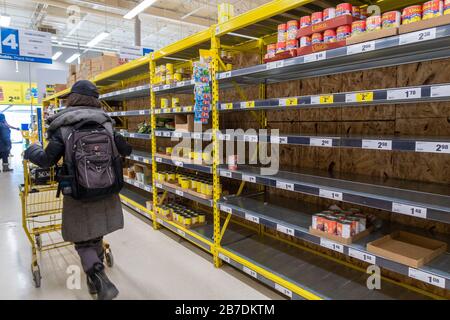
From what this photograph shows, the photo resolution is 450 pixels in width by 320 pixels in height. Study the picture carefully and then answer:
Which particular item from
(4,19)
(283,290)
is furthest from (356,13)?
Answer: (4,19)

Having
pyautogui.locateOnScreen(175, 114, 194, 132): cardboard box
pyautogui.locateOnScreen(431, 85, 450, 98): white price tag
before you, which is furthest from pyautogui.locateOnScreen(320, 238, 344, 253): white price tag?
pyautogui.locateOnScreen(175, 114, 194, 132): cardboard box

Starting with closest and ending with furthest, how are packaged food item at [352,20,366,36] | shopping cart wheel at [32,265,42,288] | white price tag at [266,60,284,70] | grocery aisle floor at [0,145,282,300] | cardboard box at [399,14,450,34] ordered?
cardboard box at [399,14,450,34]
packaged food item at [352,20,366,36]
white price tag at [266,60,284,70]
grocery aisle floor at [0,145,282,300]
shopping cart wheel at [32,265,42,288]

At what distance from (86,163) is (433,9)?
7.42ft

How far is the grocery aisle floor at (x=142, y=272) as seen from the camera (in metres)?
2.57

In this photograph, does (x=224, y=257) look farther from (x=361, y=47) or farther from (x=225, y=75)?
(x=361, y=47)

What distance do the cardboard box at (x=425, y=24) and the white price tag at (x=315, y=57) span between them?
1.44 feet

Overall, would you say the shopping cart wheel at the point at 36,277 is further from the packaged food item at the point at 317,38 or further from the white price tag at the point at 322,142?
the packaged food item at the point at 317,38

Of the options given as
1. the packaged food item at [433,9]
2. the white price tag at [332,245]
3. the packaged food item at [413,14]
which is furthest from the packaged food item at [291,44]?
the white price tag at [332,245]

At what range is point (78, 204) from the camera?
2.29m

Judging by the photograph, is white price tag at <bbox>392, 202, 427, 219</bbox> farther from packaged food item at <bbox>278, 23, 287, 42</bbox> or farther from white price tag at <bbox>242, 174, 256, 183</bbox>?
packaged food item at <bbox>278, 23, 287, 42</bbox>

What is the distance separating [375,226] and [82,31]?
13583 millimetres

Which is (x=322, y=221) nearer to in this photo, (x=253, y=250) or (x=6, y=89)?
(x=253, y=250)

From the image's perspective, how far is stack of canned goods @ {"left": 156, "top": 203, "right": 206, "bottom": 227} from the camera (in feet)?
11.8

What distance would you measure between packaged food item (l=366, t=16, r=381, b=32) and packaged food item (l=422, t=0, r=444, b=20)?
0.22m
